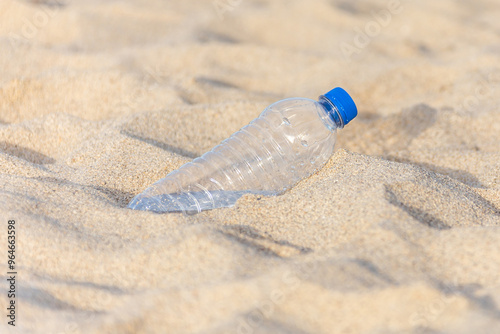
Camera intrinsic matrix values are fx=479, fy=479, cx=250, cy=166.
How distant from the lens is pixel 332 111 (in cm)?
202

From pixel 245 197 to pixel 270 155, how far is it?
1.32ft

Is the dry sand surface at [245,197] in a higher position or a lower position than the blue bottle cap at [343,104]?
lower

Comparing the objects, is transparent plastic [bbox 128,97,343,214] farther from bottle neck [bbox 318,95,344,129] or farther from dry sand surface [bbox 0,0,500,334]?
dry sand surface [bbox 0,0,500,334]

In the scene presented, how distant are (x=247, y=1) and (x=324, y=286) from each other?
12.4 feet

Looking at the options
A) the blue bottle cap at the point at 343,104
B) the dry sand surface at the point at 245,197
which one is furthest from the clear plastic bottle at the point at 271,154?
the dry sand surface at the point at 245,197

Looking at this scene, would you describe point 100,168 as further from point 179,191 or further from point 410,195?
Answer: point 410,195

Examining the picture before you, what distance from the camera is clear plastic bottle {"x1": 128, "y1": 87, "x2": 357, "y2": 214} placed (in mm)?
1981

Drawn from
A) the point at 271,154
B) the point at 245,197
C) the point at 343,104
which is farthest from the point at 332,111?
the point at 245,197

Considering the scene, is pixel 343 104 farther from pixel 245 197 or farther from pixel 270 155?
pixel 245 197

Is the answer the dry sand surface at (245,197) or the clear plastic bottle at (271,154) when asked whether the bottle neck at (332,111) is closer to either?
the clear plastic bottle at (271,154)

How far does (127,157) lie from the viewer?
6.89ft

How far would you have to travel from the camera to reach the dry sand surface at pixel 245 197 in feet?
4.09

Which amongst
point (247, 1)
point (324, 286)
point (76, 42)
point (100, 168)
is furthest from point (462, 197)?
point (247, 1)

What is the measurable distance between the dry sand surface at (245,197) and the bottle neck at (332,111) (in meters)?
0.13
